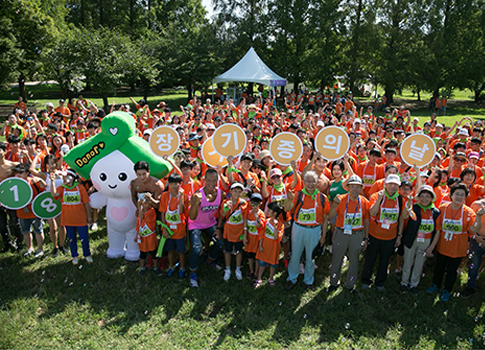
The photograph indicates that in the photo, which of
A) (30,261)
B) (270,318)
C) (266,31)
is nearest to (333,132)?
(270,318)

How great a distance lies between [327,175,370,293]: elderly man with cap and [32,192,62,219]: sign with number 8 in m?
4.77

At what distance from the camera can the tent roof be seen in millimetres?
23969

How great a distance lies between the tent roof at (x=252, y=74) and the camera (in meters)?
24.0

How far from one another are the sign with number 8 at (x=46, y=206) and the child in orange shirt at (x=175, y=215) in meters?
2.00

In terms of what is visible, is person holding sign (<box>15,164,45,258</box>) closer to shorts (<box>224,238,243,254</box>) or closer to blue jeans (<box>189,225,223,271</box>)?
blue jeans (<box>189,225,223,271</box>)

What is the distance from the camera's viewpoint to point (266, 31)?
3316 cm

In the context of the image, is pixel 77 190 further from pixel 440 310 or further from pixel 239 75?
pixel 239 75

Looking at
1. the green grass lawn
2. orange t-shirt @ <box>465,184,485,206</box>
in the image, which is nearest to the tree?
the green grass lawn

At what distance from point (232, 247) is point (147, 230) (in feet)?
4.67

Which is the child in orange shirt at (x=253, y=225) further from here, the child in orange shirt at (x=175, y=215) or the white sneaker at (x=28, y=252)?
the white sneaker at (x=28, y=252)

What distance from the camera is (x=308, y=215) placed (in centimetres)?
513

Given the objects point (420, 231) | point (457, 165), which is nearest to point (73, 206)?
point (420, 231)

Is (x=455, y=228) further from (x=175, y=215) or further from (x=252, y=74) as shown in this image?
(x=252, y=74)

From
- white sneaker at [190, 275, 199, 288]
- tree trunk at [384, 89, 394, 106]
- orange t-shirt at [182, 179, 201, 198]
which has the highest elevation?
tree trunk at [384, 89, 394, 106]
